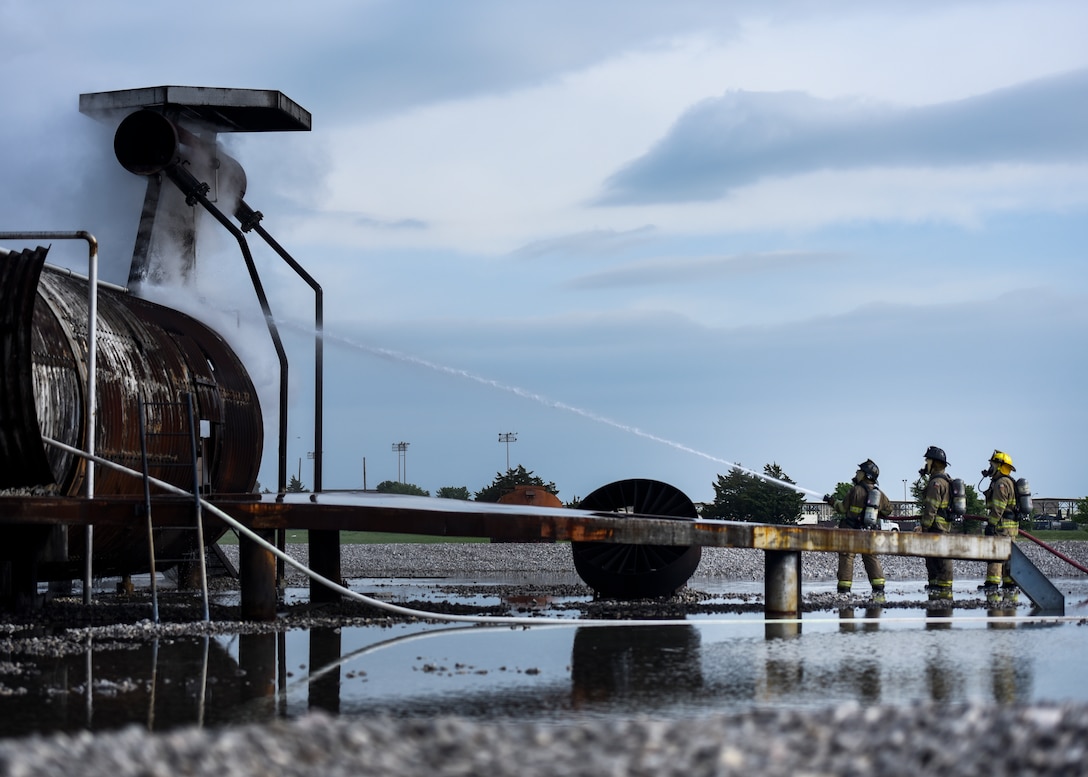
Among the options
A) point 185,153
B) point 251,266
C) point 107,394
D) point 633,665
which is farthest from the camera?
point 185,153

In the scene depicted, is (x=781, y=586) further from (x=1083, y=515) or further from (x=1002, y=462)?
(x=1083, y=515)

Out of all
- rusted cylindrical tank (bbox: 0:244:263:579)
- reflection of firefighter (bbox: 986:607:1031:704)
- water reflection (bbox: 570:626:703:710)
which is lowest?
reflection of firefighter (bbox: 986:607:1031:704)

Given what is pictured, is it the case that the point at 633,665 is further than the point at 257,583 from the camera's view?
No

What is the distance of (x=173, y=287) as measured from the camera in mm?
22156

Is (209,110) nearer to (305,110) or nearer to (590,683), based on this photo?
(305,110)

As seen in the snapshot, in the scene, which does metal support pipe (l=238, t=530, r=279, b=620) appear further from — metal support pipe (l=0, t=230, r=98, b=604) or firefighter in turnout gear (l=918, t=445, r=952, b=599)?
firefighter in turnout gear (l=918, t=445, r=952, b=599)

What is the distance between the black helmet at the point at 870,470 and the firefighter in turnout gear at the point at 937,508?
0.74 m

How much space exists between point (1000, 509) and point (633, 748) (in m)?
16.1

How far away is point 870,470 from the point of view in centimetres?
1994

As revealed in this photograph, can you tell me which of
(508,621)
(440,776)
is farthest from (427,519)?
(440,776)

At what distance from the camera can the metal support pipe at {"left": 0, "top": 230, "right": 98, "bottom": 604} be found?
13336 mm

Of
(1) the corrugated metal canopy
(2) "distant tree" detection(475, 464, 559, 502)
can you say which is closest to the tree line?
(2) "distant tree" detection(475, 464, 559, 502)

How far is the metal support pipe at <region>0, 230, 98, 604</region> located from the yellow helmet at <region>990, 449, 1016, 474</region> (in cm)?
1325

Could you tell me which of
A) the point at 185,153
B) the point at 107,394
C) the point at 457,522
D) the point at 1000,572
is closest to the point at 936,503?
the point at 1000,572
